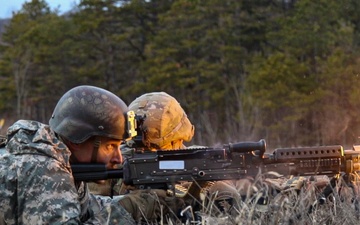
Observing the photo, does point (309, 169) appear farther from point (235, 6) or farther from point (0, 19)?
point (0, 19)

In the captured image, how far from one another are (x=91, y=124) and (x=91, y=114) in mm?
79

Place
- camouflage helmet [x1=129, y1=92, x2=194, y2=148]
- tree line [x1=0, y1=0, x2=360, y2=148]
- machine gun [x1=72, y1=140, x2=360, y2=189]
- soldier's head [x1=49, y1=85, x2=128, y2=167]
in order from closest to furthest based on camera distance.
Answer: soldier's head [x1=49, y1=85, x2=128, y2=167] → machine gun [x1=72, y1=140, x2=360, y2=189] → camouflage helmet [x1=129, y1=92, x2=194, y2=148] → tree line [x1=0, y1=0, x2=360, y2=148]

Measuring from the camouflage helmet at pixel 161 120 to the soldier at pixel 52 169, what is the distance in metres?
1.53

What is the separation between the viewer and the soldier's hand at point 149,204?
5434 mm

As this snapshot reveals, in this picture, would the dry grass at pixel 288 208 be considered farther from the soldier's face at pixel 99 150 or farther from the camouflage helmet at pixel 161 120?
the camouflage helmet at pixel 161 120

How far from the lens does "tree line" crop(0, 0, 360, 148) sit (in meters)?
31.0

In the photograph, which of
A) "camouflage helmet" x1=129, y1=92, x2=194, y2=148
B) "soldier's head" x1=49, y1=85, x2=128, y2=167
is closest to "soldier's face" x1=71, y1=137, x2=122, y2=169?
"soldier's head" x1=49, y1=85, x2=128, y2=167

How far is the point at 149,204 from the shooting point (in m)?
5.48

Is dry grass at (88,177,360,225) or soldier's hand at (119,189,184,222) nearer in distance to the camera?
dry grass at (88,177,360,225)

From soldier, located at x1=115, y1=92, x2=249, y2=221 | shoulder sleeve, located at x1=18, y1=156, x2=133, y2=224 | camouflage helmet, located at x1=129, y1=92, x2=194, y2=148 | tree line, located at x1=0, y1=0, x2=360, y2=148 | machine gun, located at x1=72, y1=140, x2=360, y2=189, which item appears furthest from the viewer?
tree line, located at x1=0, y1=0, x2=360, y2=148

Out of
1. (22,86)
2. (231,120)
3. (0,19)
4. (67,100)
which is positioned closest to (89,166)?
(67,100)

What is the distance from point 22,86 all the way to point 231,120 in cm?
1372

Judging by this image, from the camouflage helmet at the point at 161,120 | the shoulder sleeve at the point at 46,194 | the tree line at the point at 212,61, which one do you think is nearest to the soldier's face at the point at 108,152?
the shoulder sleeve at the point at 46,194

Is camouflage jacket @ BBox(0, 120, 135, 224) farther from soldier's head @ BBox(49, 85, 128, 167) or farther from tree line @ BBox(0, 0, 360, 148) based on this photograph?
tree line @ BBox(0, 0, 360, 148)
